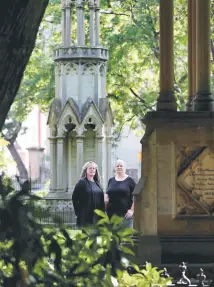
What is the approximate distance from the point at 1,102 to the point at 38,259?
2.21 feet

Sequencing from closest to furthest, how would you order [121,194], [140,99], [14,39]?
[14,39]
[121,194]
[140,99]

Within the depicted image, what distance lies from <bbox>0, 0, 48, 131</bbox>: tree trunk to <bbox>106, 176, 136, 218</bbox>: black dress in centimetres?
1111

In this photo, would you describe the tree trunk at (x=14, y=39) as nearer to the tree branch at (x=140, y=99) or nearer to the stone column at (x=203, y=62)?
the stone column at (x=203, y=62)

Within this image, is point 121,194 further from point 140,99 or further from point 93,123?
point 140,99

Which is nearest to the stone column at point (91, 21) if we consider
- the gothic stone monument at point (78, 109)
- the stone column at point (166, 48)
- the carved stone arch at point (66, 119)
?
the gothic stone monument at point (78, 109)

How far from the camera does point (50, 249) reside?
4.80 meters

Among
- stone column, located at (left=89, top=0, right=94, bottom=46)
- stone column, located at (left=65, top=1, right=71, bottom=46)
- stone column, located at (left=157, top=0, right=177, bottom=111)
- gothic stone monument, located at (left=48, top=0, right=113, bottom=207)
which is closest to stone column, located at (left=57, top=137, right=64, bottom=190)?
gothic stone monument, located at (left=48, top=0, right=113, bottom=207)

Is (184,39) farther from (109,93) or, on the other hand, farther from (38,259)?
(38,259)

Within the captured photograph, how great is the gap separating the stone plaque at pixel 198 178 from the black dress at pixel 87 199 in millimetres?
2167

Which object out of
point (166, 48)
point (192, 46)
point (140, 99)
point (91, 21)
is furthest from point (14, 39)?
point (140, 99)

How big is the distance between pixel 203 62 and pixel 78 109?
17.1 meters

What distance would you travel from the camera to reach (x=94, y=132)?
3212 cm

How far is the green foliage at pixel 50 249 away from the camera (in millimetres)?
4625

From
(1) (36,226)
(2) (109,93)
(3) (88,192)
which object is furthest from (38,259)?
(2) (109,93)
